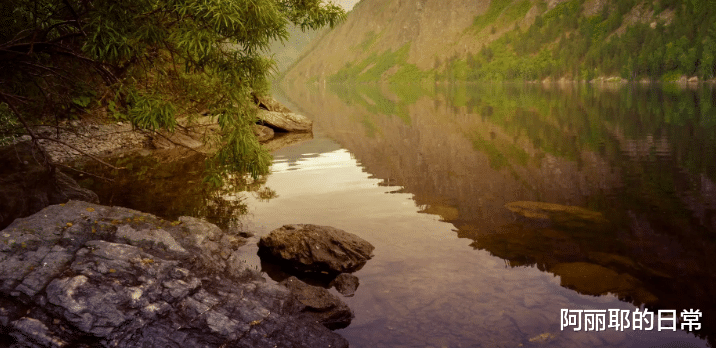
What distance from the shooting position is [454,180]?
28.0 metres

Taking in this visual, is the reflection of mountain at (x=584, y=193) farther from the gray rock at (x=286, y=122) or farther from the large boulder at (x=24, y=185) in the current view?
the large boulder at (x=24, y=185)

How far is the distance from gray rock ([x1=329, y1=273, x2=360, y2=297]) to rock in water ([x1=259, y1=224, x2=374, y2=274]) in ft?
2.51

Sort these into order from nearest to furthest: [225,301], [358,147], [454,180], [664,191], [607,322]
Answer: [225,301] < [607,322] < [664,191] < [454,180] < [358,147]

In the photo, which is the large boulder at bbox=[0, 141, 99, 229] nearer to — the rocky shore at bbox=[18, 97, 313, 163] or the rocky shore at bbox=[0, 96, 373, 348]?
the rocky shore at bbox=[0, 96, 373, 348]

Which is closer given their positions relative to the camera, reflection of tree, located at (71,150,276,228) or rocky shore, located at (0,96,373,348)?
rocky shore, located at (0,96,373,348)

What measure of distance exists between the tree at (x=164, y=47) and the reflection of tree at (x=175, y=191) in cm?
426

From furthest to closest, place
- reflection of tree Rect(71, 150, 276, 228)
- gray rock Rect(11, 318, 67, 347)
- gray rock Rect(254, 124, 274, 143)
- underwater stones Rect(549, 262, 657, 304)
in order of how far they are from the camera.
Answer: gray rock Rect(254, 124, 274, 143) < reflection of tree Rect(71, 150, 276, 228) < underwater stones Rect(549, 262, 657, 304) < gray rock Rect(11, 318, 67, 347)

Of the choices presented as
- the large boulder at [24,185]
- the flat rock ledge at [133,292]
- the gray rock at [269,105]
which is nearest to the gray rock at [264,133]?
the gray rock at [269,105]

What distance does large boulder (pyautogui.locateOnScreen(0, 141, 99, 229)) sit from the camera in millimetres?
14305

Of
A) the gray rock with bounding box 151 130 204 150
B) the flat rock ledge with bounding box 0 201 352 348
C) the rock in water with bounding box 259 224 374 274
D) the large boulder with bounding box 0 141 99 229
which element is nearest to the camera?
the flat rock ledge with bounding box 0 201 352 348

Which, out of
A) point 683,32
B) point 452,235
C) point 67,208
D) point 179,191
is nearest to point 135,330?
point 67,208

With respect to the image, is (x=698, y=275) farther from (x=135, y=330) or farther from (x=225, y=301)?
(x=135, y=330)

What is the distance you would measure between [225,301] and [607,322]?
819cm

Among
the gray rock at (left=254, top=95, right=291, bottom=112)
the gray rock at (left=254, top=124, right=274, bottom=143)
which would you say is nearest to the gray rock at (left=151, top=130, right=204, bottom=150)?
the gray rock at (left=254, top=124, right=274, bottom=143)
